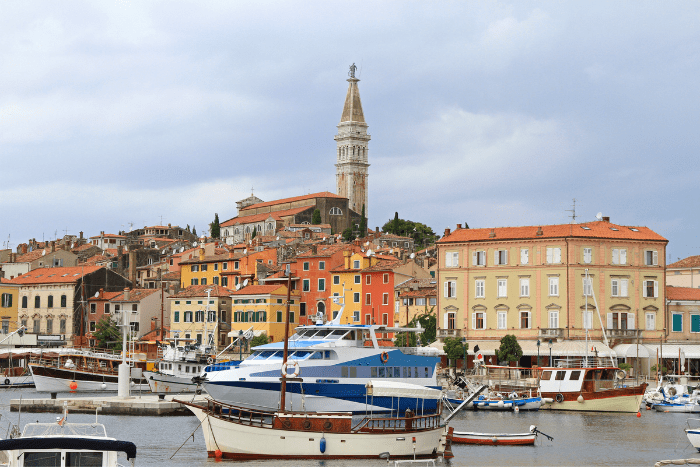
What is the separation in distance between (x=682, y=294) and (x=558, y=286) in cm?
1031

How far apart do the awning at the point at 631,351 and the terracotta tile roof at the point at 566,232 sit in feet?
25.8

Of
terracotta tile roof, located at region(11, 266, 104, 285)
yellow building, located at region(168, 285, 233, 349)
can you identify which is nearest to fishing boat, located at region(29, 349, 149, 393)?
yellow building, located at region(168, 285, 233, 349)

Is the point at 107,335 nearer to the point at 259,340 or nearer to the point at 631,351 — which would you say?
the point at 259,340

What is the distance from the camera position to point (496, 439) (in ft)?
133

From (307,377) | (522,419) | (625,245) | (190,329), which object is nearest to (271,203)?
(190,329)

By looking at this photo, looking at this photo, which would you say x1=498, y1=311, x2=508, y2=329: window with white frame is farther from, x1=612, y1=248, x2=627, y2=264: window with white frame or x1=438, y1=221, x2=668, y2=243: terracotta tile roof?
x1=612, y1=248, x2=627, y2=264: window with white frame

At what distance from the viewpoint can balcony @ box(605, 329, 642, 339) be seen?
72.6 meters

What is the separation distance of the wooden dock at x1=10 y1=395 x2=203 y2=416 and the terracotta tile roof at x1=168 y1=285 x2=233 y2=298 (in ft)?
136

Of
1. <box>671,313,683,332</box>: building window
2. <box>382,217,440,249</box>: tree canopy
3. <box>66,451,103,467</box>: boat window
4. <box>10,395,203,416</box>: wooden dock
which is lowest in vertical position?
<box>10,395,203,416</box>: wooden dock

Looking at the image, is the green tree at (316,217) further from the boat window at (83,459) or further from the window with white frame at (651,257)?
the boat window at (83,459)

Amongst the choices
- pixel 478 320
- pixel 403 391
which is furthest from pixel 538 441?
pixel 478 320

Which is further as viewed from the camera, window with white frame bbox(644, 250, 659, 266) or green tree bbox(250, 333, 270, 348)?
green tree bbox(250, 333, 270, 348)

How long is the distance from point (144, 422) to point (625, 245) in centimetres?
4128

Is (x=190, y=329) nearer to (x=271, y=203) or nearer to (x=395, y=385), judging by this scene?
(x=395, y=385)
